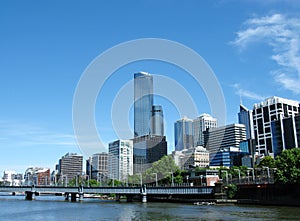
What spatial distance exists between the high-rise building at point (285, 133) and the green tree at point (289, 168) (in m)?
104

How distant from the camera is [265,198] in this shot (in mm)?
73938

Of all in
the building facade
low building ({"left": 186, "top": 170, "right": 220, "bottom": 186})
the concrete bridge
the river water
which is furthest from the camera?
the building facade

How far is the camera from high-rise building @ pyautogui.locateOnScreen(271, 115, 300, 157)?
167 metres

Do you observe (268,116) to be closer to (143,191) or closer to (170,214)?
(143,191)

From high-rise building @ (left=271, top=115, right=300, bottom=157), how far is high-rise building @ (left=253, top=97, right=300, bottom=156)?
1084 cm

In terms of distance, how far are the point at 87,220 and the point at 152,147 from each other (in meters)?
143

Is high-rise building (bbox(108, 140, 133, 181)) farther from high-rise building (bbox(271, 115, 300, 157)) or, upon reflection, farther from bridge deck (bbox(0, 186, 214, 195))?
high-rise building (bbox(271, 115, 300, 157))

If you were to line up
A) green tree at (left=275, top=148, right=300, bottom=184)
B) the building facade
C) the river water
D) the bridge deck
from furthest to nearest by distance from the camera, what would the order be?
the building facade, the bridge deck, green tree at (left=275, top=148, right=300, bottom=184), the river water

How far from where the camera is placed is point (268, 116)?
195 m

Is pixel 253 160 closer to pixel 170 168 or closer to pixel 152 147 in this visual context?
pixel 152 147

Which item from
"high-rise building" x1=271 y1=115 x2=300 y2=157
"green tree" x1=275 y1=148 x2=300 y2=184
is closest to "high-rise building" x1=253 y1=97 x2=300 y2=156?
"high-rise building" x1=271 y1=115 x2=300 y2=157

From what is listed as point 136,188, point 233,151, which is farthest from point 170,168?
point 233,151

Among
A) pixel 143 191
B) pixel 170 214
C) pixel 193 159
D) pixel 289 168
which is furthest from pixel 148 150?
pixel 170 214

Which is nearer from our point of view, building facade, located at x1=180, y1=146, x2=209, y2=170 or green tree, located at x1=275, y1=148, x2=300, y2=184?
green tree, located at x1=275, y1=148, x2=300, y2=184
